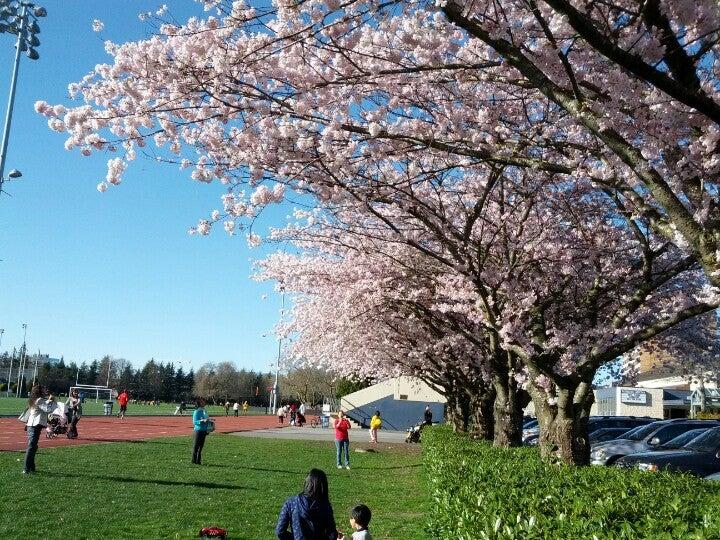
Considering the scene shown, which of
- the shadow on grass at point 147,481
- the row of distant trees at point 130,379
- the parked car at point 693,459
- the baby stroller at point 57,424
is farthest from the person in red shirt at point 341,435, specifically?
the row of distant trees at point 130,379

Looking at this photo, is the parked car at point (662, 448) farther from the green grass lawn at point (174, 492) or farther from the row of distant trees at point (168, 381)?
the row of distant trees at point (168, 381)

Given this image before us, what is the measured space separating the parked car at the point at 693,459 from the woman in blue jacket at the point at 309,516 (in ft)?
29.5

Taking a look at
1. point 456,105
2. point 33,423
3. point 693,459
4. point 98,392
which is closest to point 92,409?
point 98,392

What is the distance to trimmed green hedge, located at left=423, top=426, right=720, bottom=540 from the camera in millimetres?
4215

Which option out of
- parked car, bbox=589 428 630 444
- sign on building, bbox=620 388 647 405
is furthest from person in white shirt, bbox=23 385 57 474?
sign on building, bbox=620 388 647 405

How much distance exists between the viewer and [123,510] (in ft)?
31.0

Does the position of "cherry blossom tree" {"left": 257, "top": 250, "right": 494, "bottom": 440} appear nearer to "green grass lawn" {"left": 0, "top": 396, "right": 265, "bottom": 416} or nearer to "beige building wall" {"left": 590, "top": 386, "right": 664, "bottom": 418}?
"green grass lawn" {"left": 0, "top": 396, "right": 265, "bottom": 416}

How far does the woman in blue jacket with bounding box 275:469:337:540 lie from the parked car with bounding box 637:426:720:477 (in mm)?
8998

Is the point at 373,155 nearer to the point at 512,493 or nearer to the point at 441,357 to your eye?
the point at 512,493

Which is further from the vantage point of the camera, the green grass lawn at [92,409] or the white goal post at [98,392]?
the white goal post at [98,392]

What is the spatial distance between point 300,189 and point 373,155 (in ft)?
4.14

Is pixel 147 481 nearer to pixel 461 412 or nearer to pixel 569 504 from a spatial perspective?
pixel 569 504

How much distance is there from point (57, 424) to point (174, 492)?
12.9 metres

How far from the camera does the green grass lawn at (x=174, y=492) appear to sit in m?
8.46
